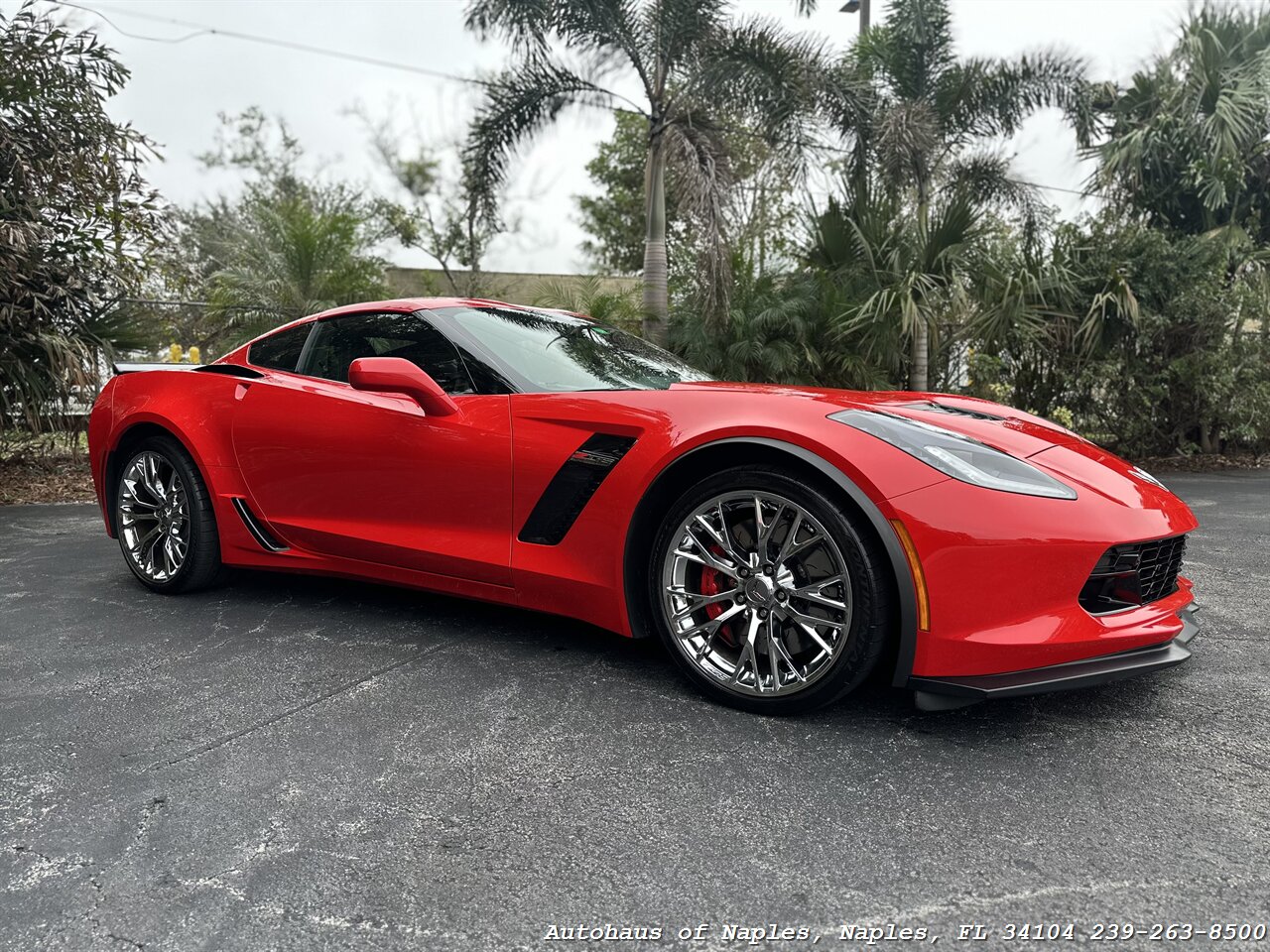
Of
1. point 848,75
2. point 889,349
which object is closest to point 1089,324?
point 889,349

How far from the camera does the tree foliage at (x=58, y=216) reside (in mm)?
7078

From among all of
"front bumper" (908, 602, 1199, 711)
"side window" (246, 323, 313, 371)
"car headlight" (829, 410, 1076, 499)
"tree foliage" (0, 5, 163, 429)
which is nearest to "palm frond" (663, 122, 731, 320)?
"tree foliage" (0, 5, 163, 429)

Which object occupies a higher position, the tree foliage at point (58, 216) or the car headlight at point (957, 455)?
the tree foliage at point (58, 216)

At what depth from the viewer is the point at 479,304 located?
373 cm

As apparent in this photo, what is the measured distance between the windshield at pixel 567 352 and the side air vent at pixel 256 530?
1.20 metres

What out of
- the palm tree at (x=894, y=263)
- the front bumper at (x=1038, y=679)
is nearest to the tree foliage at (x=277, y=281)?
the palm tree at (x=894, y=263)

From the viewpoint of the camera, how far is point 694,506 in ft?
8.94

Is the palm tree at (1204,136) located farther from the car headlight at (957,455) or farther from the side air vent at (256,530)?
the side air vent at (256,530)

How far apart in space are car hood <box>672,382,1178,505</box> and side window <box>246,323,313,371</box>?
1817mm

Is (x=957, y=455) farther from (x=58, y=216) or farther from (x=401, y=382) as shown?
(x=58, y=216)

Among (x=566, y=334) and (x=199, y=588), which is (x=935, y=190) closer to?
(x=566, y=334)

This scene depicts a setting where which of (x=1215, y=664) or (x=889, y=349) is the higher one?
(x=889, y=349)

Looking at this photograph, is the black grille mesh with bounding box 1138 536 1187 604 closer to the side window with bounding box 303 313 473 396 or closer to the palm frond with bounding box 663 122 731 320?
the side window with bounding box 303 313 473 396

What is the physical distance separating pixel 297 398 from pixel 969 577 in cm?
266
